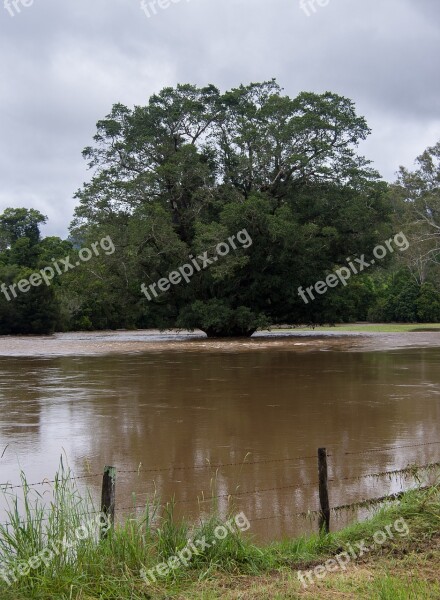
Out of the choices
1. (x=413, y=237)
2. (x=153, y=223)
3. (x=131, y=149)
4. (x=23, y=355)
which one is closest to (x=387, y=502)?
(x=23, y=355)

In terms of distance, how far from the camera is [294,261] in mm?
42344

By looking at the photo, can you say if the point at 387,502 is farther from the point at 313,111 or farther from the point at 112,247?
the point at 313,111

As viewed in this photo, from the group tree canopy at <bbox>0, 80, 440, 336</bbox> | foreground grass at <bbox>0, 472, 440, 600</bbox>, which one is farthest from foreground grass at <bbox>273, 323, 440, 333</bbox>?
foreground grass at <bbox>0, 472, 440, 600</bbox>

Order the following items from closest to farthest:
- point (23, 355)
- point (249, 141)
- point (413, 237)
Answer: point (23, 355) < point (249, 141) < point (413, 237)

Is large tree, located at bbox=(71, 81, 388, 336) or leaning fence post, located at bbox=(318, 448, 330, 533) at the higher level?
large tree, located at bbox=(71, 81, 388, 336)

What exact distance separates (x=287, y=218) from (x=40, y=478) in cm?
3312

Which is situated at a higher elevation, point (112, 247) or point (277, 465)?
point (112, 247)

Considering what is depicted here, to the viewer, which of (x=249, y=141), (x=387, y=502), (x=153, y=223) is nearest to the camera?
(x=387, y=502)

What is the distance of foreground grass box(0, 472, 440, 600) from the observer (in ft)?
17.2
